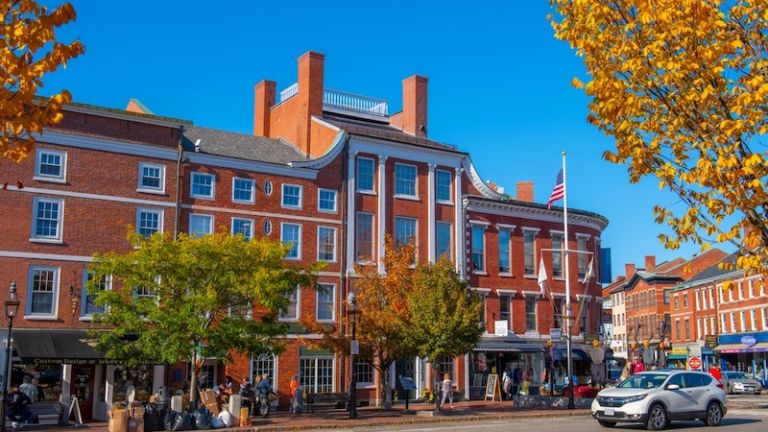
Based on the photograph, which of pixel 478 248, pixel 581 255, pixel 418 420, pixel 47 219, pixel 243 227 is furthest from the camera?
pixel 581 255

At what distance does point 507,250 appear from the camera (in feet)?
147

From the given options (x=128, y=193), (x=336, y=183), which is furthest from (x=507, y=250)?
(x=128, y=193)

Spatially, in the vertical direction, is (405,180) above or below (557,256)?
above

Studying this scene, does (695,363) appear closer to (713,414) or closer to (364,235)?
(713,414)

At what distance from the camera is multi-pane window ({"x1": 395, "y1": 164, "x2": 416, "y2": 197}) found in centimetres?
4110

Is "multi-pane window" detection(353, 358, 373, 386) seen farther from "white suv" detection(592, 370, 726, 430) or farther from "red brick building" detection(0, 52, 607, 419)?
"white suv" detection(592, 370, 726, 430)

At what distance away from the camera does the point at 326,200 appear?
1524 inches

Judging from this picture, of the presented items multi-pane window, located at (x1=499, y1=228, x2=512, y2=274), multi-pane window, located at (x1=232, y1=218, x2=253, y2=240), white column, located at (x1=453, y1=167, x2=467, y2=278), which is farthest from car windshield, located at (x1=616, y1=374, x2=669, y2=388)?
multi-pane window, located at (x1=499, y1=228, x2=512, y2=274)

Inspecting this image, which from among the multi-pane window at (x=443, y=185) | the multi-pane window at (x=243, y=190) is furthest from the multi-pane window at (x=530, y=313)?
the multi-pane window at (x=243, y=190)

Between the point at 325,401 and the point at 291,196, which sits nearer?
the point at 325,401

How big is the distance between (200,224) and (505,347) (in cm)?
1746

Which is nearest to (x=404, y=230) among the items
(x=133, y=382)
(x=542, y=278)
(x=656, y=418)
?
(x=542, y=278)

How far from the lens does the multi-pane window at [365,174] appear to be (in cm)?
3984

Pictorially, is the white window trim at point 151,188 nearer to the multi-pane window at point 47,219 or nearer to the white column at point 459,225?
the multi-pane window at point 47,219
